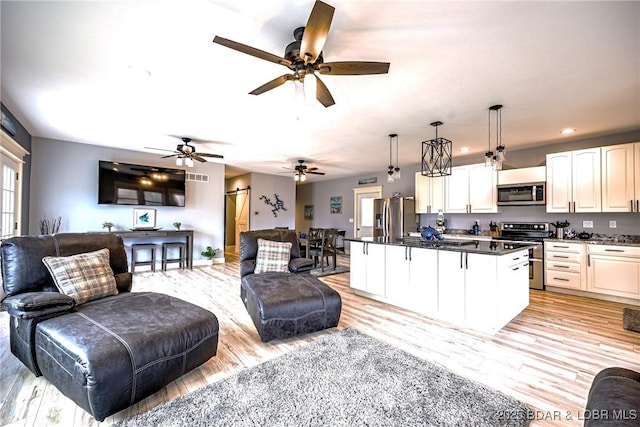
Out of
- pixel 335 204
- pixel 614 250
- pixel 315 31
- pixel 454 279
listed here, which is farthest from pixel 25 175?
pixel 614 250

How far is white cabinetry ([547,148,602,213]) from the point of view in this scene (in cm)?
410

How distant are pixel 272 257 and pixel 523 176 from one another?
15.0ft

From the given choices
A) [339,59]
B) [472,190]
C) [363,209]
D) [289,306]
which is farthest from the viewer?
[363,209]

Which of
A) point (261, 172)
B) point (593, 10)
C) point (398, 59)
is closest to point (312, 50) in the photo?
Answer: point (398, 59)

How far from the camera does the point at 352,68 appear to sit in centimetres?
192

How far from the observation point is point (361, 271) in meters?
4.02

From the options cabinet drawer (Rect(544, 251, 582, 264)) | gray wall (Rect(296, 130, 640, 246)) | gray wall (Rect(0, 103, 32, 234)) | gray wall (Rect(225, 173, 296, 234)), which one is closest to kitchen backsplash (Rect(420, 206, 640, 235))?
gray wall (Rect(296, 130, 640, 246))

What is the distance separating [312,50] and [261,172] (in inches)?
268

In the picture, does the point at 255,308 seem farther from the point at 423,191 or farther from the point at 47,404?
the point at 423,191

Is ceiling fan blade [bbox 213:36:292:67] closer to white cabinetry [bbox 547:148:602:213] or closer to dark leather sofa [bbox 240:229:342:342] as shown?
dark leather sofa [bbox 240:229:342:342]

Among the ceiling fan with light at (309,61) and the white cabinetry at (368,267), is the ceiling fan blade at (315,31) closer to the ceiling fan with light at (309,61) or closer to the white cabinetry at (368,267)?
the ceiling fan with light at (309,61)

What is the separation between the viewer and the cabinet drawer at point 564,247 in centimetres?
412

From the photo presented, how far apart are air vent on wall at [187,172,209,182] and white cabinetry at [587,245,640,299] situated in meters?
7.56

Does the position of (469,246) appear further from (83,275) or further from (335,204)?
(335,204)
